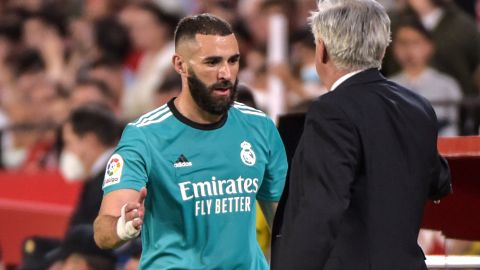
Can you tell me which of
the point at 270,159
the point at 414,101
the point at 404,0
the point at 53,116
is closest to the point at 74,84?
the point at 53,116

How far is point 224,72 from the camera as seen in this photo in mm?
5238

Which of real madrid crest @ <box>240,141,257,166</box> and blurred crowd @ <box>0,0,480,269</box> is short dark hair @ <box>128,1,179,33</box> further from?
real madrid crest @ <box>240,141,257,166</box>

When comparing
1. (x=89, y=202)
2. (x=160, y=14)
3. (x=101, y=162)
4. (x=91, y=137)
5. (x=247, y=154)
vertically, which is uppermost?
(x=160, y=14)

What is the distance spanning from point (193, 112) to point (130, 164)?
383 mm

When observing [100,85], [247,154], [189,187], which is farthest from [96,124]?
[189,187]

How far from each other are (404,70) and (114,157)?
4576mm

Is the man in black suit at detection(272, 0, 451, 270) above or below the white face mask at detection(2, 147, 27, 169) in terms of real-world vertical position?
above

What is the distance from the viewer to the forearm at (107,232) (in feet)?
16.1

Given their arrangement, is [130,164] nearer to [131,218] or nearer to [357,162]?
[131,218]

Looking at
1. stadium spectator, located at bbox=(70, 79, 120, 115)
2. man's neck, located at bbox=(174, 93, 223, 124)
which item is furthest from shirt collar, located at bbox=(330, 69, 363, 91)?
stadium spectator, located at bbox=(70, 79, 120, 115)

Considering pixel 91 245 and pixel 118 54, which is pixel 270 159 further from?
pixel 118 54

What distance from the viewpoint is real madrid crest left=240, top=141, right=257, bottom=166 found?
5.31 m

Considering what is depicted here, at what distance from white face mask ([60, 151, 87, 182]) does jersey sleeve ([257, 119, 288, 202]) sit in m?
5.36

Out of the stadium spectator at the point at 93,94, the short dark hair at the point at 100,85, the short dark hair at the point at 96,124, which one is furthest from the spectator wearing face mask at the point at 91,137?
the short dark hair at the point at 100,85
